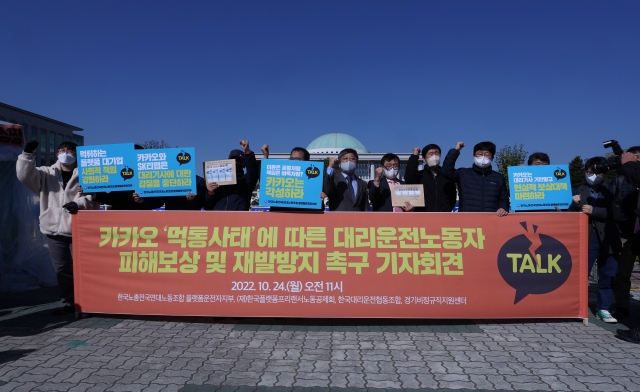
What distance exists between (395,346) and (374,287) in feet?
2.59

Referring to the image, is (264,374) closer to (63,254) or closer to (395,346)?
(395,346)

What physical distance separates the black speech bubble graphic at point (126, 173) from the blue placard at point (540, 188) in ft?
15.4

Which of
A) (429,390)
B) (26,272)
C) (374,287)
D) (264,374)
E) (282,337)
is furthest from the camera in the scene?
(26,272)

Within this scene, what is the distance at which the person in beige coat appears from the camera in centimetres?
552

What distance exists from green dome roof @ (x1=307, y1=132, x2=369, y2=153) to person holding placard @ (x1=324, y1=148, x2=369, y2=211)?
8965cm

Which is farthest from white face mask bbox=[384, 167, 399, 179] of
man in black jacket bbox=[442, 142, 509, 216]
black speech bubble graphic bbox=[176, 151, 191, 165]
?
black speech bubble graphic bbox=[176, 151, 191, 165]

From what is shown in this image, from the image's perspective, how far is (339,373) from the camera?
12.1 ft

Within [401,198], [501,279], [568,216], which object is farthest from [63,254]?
[568,216]

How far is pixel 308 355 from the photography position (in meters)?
4.13

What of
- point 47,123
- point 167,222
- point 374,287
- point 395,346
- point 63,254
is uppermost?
point 47,123

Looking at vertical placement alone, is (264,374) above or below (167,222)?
below

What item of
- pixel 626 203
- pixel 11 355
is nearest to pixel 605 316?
pixel 626 203

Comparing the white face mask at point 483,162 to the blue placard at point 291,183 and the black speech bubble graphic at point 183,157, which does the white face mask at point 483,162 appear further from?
the black speech bubble graphic at point 183,157

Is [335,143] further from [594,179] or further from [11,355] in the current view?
[11,355]
